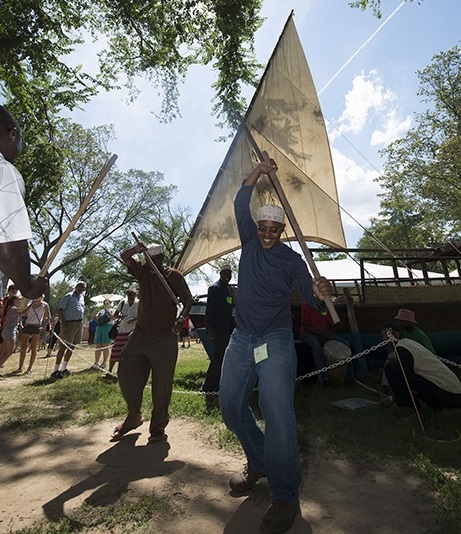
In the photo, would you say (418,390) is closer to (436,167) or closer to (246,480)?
(246,480)

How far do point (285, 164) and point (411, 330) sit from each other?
23.1ft

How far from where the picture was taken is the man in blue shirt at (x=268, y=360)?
7.97ft

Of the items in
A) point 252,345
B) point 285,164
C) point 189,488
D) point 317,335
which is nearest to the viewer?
point 252,345

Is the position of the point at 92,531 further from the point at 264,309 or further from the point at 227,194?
the point at 227,194

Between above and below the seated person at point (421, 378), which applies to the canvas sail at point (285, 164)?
above

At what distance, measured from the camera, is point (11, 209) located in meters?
1.98

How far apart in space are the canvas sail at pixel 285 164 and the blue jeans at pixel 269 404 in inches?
301

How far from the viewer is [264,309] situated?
2.71 m

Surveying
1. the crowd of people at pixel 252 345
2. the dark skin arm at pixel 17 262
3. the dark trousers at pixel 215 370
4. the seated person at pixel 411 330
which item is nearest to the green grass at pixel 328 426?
the dark trousers at pixel 215 370

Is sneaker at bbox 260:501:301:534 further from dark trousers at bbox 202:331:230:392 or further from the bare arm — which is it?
dark trousers at bbox 202:331:230:392

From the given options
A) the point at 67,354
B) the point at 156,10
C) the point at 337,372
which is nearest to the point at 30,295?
the point at 337,372

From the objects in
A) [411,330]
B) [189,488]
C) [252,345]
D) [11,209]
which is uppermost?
[11,209]

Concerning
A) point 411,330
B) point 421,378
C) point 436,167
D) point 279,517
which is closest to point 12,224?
point 279,517

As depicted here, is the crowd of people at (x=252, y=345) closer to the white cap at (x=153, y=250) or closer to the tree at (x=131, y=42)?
the white cap at (x=153, y=250)
